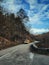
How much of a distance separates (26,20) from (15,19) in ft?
27.4

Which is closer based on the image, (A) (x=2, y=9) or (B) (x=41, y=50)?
(B) (x=41, y=50)

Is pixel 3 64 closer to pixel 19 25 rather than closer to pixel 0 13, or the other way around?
pixel 0 13

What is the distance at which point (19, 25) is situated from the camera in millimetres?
109375

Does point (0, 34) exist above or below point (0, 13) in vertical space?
below

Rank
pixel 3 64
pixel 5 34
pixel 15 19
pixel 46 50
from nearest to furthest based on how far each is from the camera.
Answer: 1. pixel 3 64
2. pixel 46 50
3. pixel 5 34
4. pixel 15 19

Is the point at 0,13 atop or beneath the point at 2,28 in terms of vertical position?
atop

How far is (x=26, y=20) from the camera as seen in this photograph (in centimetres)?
10969

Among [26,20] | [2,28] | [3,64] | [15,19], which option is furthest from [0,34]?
[3,64]

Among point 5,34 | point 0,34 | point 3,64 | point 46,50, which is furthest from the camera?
point 5,34

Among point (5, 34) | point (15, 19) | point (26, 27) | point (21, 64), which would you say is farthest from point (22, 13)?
point (21, 64)

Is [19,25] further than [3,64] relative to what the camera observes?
Yes

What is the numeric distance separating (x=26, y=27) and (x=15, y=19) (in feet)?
62.7

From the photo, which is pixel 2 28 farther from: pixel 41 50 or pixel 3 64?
pixel 3 64

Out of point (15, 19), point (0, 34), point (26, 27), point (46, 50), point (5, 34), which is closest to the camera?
point (46, 50)
